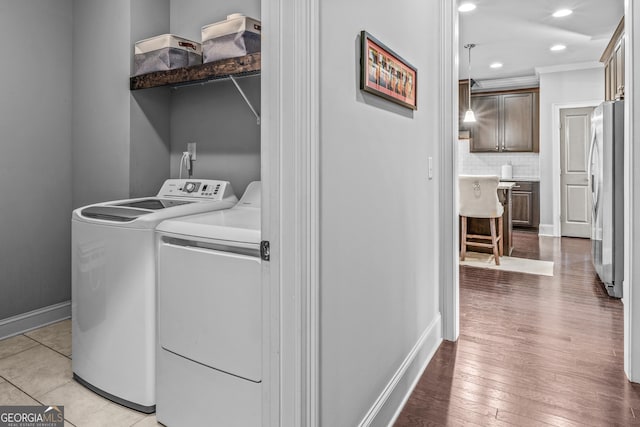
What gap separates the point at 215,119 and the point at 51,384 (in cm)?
168

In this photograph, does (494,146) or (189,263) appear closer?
(189,263)

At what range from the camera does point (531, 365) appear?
87.6 inches

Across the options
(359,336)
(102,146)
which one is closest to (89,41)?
(102,146)

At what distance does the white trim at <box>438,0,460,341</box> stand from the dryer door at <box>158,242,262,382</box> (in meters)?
1.44

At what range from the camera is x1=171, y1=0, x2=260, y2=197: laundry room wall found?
2.46 metres

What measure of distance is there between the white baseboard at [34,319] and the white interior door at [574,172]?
668 cm

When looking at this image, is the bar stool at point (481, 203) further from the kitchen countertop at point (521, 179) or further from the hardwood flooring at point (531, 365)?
the kitchen countertop at point (521, 179)

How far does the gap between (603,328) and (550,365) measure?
0.84 m

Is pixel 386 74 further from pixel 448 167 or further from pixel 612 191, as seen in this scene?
pixel 612 191

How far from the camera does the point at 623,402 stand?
6.11 feet

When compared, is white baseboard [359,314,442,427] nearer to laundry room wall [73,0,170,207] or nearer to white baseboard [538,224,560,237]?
laundry room wall [73,0,170,207]

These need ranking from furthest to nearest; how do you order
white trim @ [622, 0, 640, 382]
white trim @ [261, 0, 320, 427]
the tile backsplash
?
the tile backsplash < white trim @ [622, 0, 640, 382] < white trim @ [261, 0, 320, 427]

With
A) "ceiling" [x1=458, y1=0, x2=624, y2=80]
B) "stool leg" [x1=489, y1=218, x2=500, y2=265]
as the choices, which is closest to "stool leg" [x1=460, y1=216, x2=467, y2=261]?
"stool leg" [x1=489, y1=218, x2=500, y2=265]

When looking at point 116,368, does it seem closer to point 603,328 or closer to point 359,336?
point 359,336
